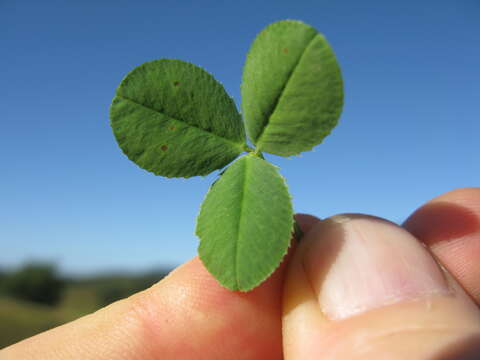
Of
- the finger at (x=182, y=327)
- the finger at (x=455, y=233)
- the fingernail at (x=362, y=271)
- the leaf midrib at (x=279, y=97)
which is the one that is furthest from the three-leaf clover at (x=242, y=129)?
the finger at (x=455, y=233)

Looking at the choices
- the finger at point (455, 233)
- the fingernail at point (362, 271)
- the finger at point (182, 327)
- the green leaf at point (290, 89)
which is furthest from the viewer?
the finger at point (455, 233)

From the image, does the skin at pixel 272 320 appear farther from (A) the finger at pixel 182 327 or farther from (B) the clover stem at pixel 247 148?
(B) the clover stem at pixel 247 148

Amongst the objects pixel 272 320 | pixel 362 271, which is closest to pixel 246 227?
pixel 362 271

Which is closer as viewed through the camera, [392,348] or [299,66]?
[299,66]

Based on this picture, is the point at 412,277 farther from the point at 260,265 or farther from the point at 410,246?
the point at 260,265

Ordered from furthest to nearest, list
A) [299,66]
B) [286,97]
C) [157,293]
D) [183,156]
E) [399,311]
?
[157,293] < [399,311] < [183,156] < [286,97] < [299,66]

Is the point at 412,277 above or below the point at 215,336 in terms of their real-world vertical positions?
above

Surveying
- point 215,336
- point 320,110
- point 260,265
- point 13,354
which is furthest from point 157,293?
point 320,110
